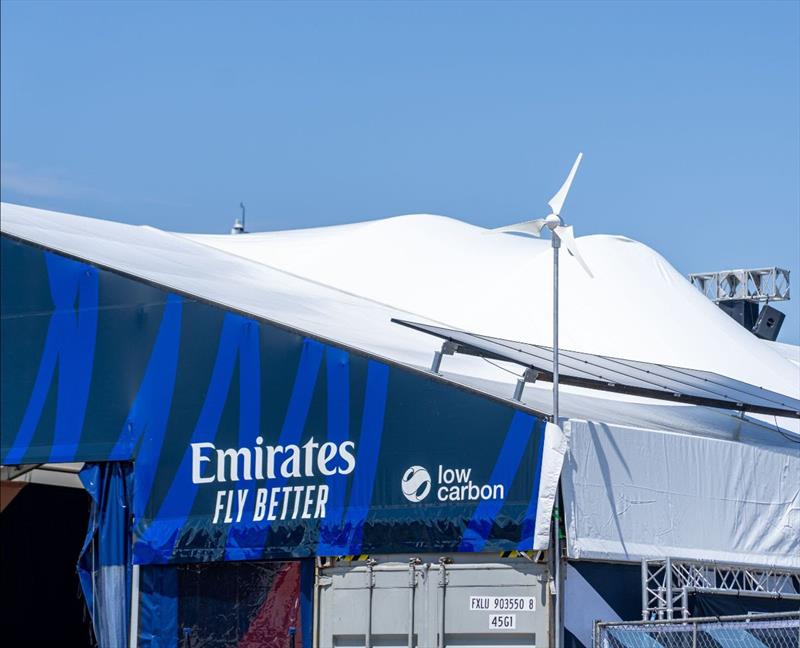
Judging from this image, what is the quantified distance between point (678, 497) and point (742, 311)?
21.2 m

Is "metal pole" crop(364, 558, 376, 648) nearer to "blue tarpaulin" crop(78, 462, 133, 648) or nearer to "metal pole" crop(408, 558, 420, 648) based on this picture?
"metal pole" crop(408, 558, 420, 648)

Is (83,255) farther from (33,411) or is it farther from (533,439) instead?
(533,439)

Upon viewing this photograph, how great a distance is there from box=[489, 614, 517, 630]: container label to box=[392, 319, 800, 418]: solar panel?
316 centimetres

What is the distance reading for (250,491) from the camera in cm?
1947

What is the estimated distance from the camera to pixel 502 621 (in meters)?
17.5

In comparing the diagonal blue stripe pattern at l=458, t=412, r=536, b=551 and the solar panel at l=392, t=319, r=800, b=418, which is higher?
the solar panel at l=392, t=319, r=800, b=418

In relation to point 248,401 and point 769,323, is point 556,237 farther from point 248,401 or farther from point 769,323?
point 769,323

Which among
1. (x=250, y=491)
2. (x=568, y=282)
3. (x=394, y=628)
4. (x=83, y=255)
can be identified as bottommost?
(x=394, y=628)

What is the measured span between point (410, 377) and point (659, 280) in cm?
1174

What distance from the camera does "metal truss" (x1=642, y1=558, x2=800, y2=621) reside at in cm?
1728

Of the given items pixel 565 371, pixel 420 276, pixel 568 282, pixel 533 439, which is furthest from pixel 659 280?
pixel 533 439

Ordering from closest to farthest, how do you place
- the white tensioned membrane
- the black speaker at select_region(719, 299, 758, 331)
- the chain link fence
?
Answer: the chain link fence
the white tensioned membrane
the black speaker at select_region(719, 299, 758, 331)

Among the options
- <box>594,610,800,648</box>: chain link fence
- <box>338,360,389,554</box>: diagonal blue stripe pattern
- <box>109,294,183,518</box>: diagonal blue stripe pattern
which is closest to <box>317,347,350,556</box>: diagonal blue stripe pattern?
<box>338,360,389,554</box>: diagonal blue stripe pattern

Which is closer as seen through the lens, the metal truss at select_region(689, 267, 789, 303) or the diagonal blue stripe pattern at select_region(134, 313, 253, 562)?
the diagonal blue stripe pattern at select_region(134, 313, 253, 562)
